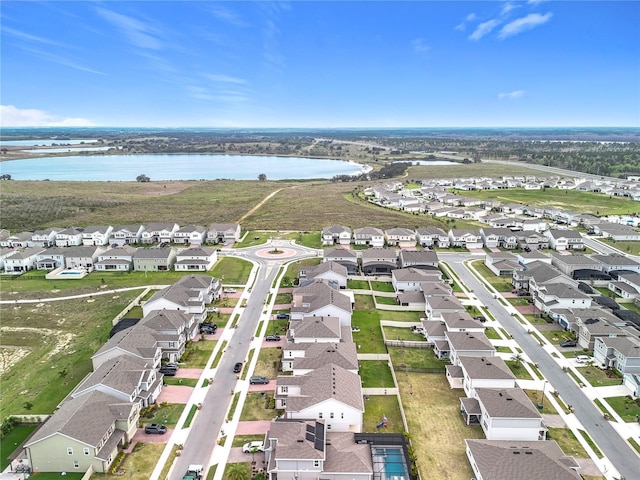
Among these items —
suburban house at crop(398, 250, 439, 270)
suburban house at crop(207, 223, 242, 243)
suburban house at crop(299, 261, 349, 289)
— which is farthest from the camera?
suburban house at crop(207, 223, 242, 243)

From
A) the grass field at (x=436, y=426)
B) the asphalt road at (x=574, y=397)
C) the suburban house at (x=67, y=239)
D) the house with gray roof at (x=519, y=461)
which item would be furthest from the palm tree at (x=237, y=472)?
the suburban house at (x=67, y=239)

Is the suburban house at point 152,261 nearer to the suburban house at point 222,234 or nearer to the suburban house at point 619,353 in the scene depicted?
the suburban house at point 222,234

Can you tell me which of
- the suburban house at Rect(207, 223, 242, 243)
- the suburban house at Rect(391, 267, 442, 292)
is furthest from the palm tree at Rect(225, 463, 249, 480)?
the suburban house at Rect(207, 223, 242, 243)

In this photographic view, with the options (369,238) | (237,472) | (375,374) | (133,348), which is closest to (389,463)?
(237,472)

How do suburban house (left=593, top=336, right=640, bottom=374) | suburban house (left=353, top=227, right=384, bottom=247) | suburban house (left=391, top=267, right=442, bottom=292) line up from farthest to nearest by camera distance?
suburban house (left=353, top=227, right=384, bottom=247) → suburban house (left=391, top=267, right=442, bottom=292) → suburban house (left=593, top=336, right=640, bottom=374)

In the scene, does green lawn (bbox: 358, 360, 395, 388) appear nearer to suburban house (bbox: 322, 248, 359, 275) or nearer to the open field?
suburban house (bbox: 322, 248, 359, 275)

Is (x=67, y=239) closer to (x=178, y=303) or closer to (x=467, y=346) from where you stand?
(x=178, y=303)
